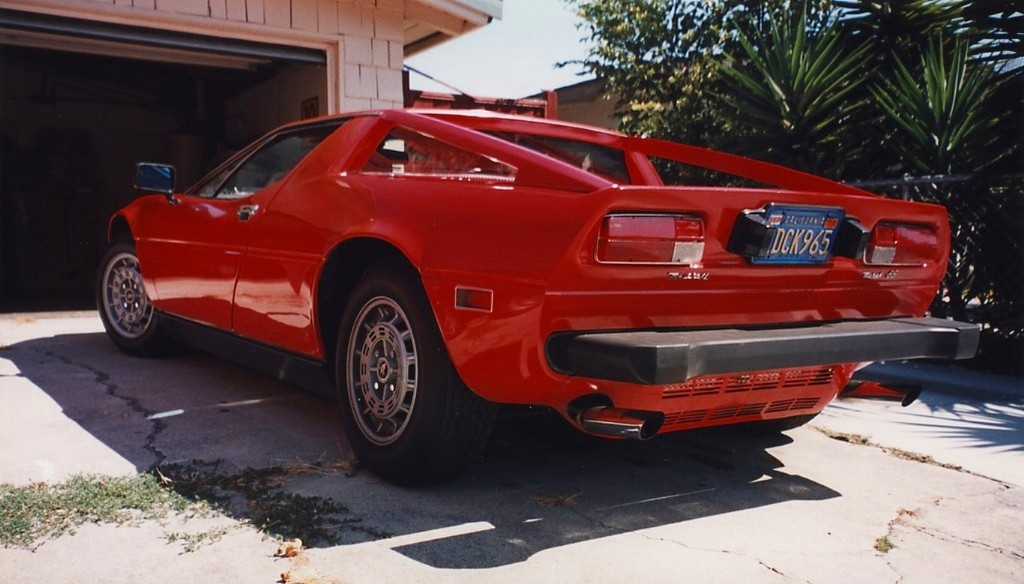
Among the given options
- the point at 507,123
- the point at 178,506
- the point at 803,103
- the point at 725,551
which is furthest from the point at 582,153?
the point at 803,103

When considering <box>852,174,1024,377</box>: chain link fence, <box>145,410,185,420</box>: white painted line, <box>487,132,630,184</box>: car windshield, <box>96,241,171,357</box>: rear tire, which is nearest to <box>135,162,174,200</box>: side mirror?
<box>96,241,171,357</box>: rear tire

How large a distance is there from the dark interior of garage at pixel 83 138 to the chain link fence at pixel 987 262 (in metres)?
7.73

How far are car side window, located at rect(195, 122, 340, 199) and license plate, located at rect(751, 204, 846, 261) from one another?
6.48 ft

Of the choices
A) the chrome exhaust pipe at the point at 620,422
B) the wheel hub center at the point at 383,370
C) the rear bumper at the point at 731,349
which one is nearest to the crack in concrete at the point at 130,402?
the wheel hub center at the point at 383,370

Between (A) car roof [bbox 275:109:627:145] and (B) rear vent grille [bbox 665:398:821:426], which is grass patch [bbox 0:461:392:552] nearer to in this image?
(B) rear vent grille [bbox 665:398:821:426]

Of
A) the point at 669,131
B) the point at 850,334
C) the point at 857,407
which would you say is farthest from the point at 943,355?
the point at 669,131

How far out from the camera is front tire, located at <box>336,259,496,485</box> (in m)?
2.89

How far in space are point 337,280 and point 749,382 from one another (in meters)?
1.58

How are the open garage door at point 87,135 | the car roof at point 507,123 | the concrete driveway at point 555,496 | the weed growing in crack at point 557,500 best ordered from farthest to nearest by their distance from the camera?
the open garage door at point 87,135
the car roof at point 507,123
the weed growing in crack at point 557,500
the concrete driveway at point 555,496

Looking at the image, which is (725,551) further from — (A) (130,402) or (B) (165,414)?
(A) (130,402)

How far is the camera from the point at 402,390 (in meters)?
3.04

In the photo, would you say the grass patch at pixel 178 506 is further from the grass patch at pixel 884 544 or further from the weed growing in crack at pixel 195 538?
the grass patch at pixel 884 544

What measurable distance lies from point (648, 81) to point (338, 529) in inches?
285

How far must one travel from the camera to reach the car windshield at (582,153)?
3.95 metres
